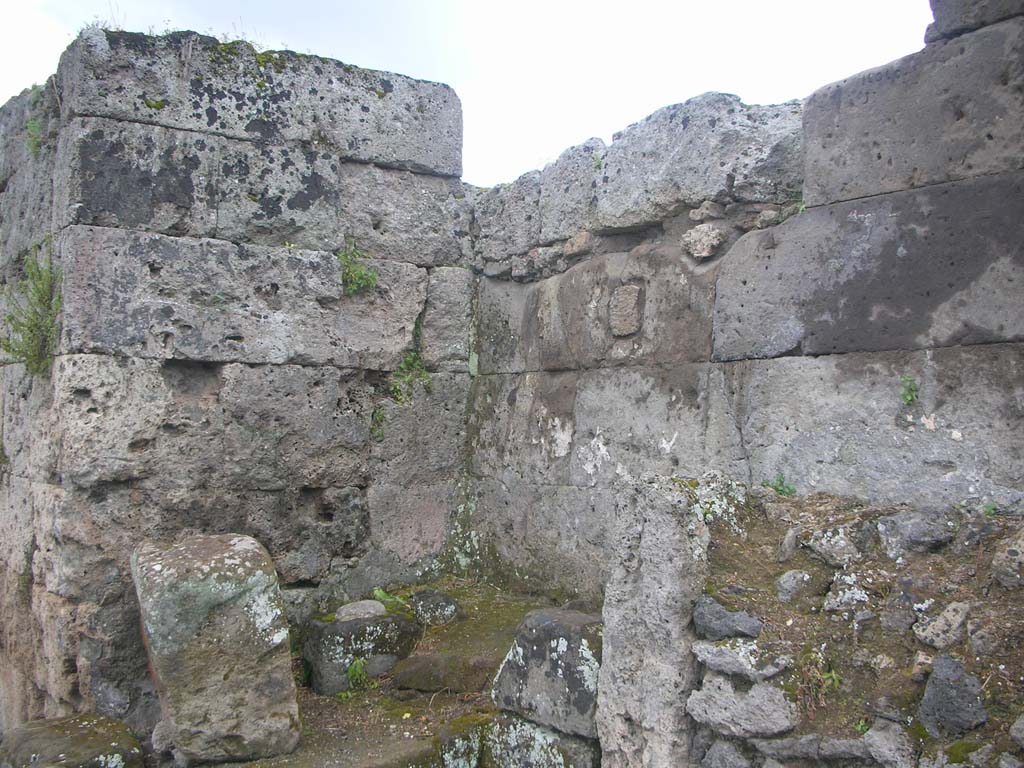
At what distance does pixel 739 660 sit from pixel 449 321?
12.1 feet

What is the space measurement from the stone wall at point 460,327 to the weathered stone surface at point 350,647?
2.03 ft

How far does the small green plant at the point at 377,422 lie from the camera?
19.1 ft

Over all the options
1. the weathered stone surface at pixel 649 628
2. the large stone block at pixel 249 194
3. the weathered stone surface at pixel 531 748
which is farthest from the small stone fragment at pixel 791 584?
the large stone block at pixel 249 194

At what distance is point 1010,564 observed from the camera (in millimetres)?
2602

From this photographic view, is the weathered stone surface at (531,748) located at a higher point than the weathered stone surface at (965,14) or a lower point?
lower

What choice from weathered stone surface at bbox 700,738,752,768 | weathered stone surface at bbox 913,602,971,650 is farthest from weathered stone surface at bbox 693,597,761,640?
weathered stone surface at bbox 913,602,971,650

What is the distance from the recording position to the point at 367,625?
16.4ft

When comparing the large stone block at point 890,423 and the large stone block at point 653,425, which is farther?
the large stone block at point 653,425

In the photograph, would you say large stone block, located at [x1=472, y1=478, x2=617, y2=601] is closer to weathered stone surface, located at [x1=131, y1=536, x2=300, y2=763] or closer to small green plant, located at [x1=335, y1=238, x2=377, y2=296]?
small green plant, located at [x1=335, y1=238, x2=377, y2=296]

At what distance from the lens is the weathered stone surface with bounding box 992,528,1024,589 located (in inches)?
101

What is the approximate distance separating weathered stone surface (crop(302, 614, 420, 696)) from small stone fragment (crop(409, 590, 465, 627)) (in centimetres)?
20

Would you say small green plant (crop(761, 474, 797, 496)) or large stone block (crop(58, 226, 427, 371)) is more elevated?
large stone block (crop(58, 226, 427, 371))

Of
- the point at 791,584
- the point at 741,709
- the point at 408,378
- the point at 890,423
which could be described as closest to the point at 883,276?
the point at 890,423

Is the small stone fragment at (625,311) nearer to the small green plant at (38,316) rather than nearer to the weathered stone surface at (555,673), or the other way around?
the weathered stone surface at (555,673)
